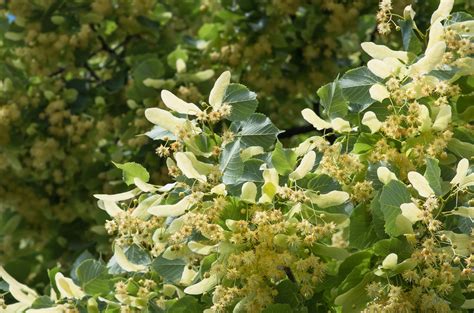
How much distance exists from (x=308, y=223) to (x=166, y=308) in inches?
18.2

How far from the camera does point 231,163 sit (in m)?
1.91

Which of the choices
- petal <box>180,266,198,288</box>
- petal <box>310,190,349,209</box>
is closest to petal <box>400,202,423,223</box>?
petal <box>310,190,349,209</box>

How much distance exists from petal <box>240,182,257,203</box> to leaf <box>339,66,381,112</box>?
0.34m

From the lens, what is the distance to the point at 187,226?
185 cm

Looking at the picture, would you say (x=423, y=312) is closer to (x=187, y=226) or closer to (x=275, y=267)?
(x=275, y=267)

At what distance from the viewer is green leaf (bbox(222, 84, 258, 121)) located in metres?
2.04

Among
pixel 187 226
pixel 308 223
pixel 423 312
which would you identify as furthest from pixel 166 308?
pixel 423 312

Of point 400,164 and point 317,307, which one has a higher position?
point 400,164

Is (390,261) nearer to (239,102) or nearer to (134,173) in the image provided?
(239,102)

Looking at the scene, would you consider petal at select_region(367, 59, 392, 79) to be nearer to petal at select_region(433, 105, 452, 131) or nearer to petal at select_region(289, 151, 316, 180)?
petal at select_region(433, 105, 452, 131)

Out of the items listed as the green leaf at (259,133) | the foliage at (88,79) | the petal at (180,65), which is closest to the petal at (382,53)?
the green leaf at (259,133)

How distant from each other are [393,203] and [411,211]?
5 cm

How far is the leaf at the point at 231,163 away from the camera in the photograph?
6.19ft

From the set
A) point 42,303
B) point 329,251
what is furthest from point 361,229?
point 42,303
